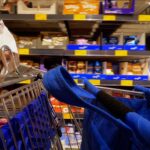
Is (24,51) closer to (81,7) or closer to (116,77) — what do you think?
(81,7)

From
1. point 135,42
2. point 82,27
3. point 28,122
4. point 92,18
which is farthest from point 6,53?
point 82,27

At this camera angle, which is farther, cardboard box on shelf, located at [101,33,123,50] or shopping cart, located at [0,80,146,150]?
cardboard box on shelf, located at [101,33,123,50]

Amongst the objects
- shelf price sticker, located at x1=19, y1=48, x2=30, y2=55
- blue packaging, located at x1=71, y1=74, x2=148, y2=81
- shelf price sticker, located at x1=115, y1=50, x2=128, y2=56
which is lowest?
blue packaging, located at x1=71, y1=74, x2=148, y2=81

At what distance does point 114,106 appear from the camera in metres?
0.45

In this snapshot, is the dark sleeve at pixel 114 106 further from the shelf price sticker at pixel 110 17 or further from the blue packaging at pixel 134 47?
the blue packaging at pixel 134 47

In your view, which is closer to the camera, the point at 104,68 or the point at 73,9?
the point at 73,9

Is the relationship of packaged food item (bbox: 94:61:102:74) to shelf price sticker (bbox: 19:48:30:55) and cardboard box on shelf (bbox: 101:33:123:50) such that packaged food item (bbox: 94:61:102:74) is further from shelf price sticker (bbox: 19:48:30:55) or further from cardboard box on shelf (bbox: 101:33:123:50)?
shelf price sticker (bbox: 19:48:30:55)

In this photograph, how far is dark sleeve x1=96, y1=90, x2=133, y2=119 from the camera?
43 centimetres

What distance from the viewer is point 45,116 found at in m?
0.97

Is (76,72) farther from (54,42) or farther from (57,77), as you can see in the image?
(57,77)

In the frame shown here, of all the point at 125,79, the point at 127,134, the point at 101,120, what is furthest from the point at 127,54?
the point at 127,134

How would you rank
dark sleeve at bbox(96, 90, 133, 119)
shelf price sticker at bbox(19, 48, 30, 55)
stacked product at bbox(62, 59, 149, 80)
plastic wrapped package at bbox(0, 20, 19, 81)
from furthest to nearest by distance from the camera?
stacked product at bbox(62, 59, 149, 80), shelf price sticker at bbox(19, 48, 30, 55), plastic wrapped package at bbox(0, 20, 19, 81), dark sleeve at bbox(96, 90, 133, 119)

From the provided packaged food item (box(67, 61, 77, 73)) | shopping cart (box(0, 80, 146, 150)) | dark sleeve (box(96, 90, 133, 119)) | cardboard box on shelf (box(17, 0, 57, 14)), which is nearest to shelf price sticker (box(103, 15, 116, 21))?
cardboard box on shelf (box(17, 0, 57, 14))

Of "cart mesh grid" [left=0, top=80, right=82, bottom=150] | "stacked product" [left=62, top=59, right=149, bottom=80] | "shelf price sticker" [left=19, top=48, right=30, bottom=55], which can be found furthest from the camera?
"stacked product" [left=62, top=59, right=149, bottom=80]
